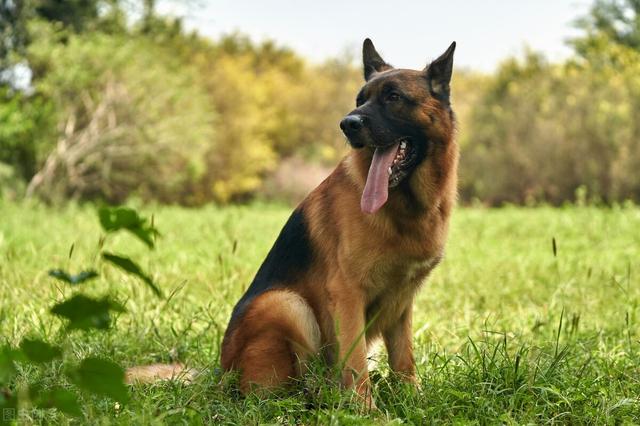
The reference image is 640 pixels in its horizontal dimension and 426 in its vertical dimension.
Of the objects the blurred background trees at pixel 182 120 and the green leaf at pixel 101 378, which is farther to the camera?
the blurred background trees at pixel 182 120

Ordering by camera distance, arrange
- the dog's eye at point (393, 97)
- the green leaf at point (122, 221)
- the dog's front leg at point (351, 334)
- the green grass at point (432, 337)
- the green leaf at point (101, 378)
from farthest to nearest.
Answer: the dog's eye at point (393, 97)
the dog's front leg at point (351, 334)
the green grass at point (432, 337)
the green leaf at point (101, 378)
the green leaf at point (122, 221)

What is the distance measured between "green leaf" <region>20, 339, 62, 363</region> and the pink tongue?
6.01 ft

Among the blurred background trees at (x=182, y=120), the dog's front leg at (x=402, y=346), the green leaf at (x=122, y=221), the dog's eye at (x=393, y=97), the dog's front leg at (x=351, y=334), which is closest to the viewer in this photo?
the green leaf at (x=122, y=221)

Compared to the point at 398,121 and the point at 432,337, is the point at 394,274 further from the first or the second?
the point at 432,337

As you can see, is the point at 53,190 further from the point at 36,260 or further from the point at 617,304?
the point at 617,304

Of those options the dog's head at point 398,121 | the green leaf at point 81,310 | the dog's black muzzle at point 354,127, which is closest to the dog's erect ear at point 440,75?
the dog's head at point 398,121

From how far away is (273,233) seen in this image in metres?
12.2

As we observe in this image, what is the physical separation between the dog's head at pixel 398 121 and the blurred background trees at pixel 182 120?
38.9ft

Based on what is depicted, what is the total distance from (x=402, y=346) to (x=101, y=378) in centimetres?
217

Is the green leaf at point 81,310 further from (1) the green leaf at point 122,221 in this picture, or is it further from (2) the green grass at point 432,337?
(2) the green grass at point 432,337

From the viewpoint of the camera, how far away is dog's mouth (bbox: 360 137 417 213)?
3439 mm

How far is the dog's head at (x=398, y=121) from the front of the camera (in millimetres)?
3457

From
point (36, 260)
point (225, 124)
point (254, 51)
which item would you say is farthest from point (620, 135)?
point (254, 51)

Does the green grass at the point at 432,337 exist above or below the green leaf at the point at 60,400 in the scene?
below
